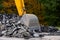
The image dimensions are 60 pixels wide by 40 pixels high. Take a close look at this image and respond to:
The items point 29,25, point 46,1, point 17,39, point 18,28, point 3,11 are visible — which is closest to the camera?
point 17,39

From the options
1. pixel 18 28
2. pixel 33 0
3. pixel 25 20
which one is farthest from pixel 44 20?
pixel 18 28

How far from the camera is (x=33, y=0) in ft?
66.4

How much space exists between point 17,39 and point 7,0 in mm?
12149

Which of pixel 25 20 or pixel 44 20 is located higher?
pixel 25 20

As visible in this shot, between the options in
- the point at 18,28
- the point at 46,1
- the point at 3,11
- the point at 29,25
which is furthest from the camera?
the point at 3,11

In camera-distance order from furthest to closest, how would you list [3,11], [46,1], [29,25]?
[3,11] < [46,1] < [29,25]

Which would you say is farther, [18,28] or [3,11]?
[3,11]

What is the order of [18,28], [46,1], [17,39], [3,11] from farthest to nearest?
1. [3,11]
2. [46,1]
3. [18,28]
4. [17,39]

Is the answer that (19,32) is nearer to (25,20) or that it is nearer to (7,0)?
(25,20)

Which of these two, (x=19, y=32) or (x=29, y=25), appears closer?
(x=19, y=32)

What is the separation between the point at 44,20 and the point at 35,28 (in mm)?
8007

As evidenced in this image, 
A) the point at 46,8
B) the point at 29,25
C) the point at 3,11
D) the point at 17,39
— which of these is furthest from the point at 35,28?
the point at 3,11

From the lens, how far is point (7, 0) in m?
20.4

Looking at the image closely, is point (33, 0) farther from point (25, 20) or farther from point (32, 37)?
point (32, 37)
